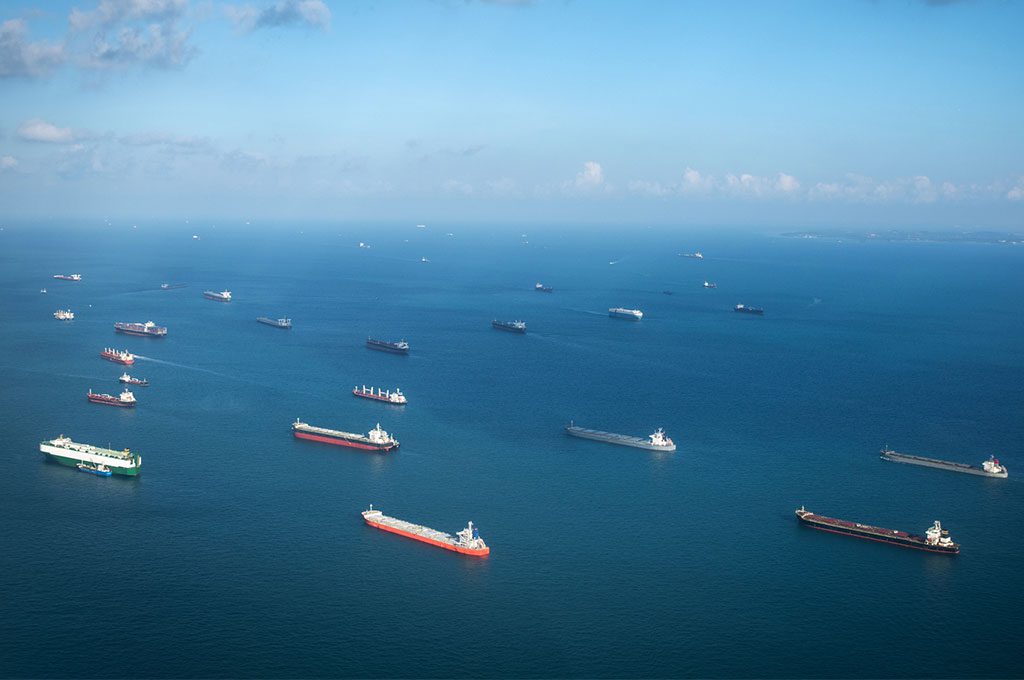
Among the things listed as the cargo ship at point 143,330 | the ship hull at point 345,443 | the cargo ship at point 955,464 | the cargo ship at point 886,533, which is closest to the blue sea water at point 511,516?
the cargo ship at point 886,533

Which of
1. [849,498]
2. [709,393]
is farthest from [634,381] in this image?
[849,498]

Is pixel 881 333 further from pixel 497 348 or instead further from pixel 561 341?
pixel 497 348

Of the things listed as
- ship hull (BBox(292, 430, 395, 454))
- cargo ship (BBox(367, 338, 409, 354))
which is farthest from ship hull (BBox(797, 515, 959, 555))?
cargo ship (BBox(367, 338, 409, 354))

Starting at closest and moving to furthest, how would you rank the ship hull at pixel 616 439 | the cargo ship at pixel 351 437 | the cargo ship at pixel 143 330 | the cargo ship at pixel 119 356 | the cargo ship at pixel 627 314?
1. the cargo ship at pixel 351 437
2. the ship hull at pixel 616 439
3. the cargo ship at pixel 119 356
4. the cargo ship at pixel 143 330
5. the cargo ship at pixel 627 314

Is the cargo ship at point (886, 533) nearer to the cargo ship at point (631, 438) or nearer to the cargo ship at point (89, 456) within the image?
the cargo ship at point (631, 438)

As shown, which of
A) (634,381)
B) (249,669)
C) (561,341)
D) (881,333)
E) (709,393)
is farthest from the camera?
(881,333)

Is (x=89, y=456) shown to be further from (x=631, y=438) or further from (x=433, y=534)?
(x=631, y=438)
